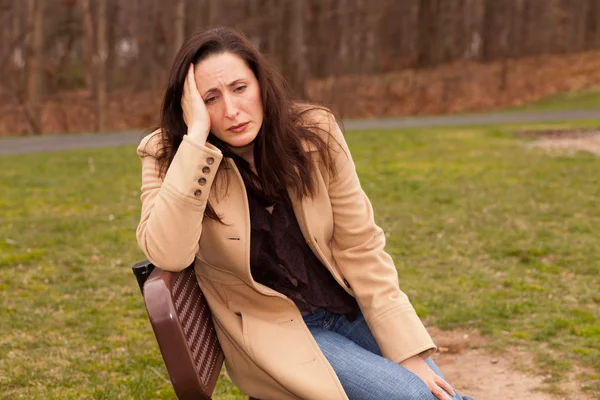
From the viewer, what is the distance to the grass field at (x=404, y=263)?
16.0 ft

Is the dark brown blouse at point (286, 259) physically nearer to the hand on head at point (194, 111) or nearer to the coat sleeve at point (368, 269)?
the coat sleeve at point (368, 269)

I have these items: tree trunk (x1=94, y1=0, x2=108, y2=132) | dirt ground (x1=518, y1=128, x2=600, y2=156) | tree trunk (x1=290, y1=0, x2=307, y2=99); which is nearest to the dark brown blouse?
dirt ground (x1=518, y1=128, x2=600, y2=156)

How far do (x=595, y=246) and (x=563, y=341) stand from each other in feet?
7.80

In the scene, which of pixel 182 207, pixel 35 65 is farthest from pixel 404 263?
pixel 35 65

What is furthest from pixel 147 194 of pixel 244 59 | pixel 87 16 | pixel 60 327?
pixel 87 16

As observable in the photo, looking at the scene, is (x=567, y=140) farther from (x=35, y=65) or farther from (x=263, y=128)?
(x=35, y=65)

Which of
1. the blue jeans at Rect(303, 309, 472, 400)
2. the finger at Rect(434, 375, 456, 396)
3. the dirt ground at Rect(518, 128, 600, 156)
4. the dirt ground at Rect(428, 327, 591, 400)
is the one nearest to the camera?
the blue jeans at Rect(303, 309, 472, 400)

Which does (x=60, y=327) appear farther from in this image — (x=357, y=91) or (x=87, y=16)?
(x=357, y=91)

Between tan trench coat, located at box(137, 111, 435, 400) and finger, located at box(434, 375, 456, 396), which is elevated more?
tan trench coat, located at box(137, 111, 435, 400)

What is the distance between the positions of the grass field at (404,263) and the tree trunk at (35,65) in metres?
10.9

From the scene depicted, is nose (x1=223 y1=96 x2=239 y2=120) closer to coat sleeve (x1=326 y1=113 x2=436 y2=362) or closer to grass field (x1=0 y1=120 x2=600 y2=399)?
coat sleeve (x1=326 y1=113 x2=436 y2=362)

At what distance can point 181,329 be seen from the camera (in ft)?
8.54

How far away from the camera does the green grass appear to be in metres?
25.3

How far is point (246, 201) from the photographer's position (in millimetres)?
3010
